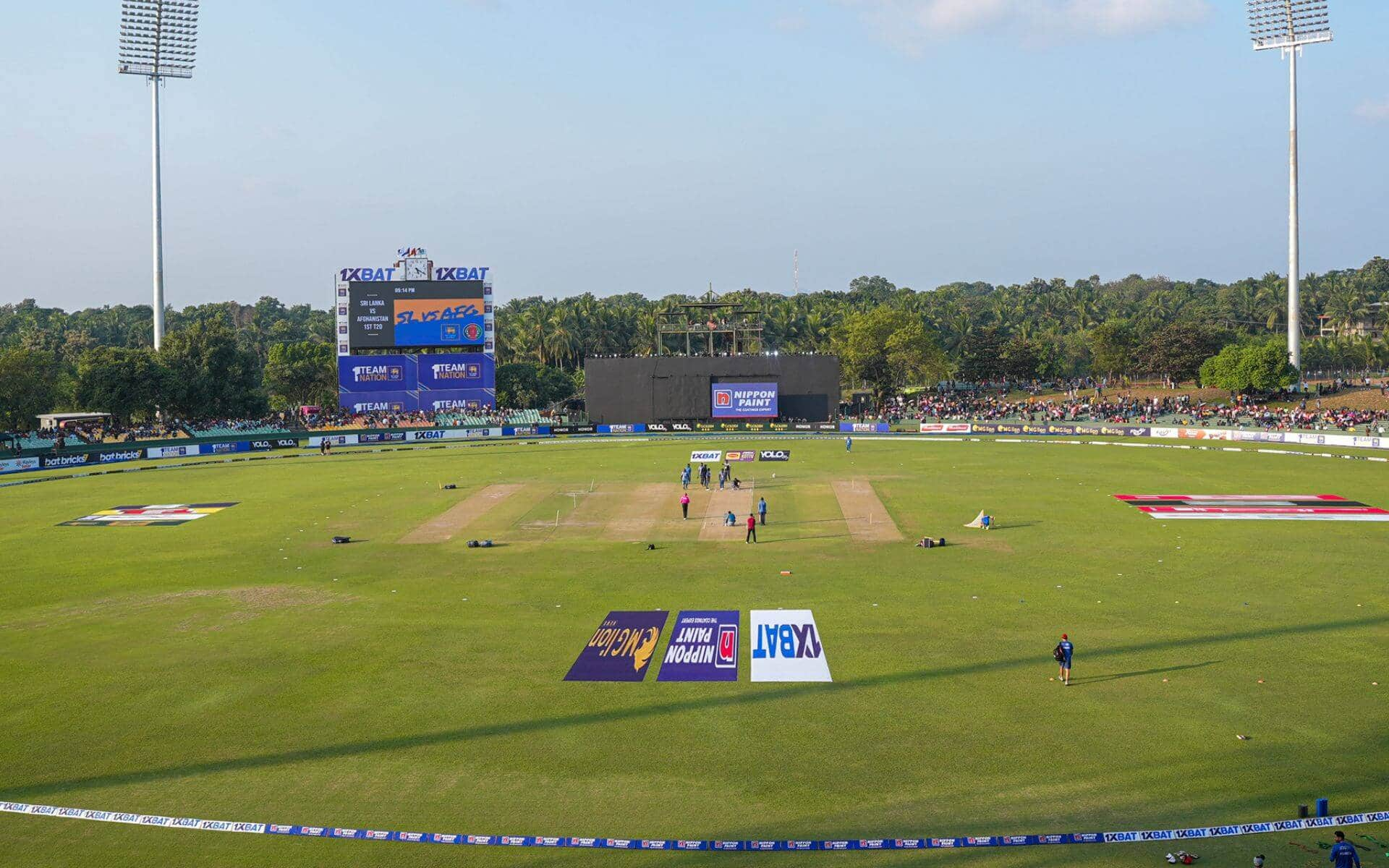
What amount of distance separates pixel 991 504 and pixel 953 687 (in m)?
29.5

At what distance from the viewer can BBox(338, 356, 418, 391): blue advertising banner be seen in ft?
338

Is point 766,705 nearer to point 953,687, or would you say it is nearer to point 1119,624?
point 953,687

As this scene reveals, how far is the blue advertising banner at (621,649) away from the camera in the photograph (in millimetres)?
25125

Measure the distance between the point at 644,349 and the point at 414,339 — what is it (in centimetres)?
6263

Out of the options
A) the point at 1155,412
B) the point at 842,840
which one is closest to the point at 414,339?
the point at 1155,412

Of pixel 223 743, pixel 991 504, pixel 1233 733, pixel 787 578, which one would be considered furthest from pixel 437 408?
pixel 1233 733

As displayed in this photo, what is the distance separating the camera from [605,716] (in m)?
22.2

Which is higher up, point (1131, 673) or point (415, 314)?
point (415, 314)

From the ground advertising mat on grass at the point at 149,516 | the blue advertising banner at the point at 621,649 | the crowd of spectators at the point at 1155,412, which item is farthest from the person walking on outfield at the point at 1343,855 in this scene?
the crowd of spectators at the point at 1155,412

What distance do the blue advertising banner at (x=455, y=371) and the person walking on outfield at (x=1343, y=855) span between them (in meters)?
96.3

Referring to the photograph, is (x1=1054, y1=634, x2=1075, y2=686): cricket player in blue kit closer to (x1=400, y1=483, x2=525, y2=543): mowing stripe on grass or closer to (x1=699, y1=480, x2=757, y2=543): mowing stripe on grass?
(x1=699, y1=480, x2=757, y2=543): mowing stripe on grass

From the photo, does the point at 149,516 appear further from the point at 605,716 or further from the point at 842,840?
the point at 842,840

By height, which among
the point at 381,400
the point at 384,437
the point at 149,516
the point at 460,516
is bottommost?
the point at 149,516

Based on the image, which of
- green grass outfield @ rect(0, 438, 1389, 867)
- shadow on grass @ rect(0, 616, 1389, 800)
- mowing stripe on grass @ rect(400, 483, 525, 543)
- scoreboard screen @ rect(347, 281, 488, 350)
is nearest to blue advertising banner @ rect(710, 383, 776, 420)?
scoreboard screen @ rect(347, 281, 488, 350)
